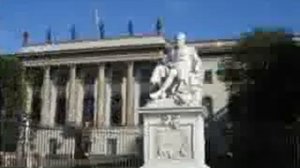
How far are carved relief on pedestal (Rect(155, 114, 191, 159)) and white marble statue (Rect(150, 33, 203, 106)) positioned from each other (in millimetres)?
393

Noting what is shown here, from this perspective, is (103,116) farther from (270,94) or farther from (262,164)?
(262,164)

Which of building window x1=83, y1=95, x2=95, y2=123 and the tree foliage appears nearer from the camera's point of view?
the tree foliage

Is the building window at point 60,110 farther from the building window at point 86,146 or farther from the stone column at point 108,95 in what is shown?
the building window at point 86,146

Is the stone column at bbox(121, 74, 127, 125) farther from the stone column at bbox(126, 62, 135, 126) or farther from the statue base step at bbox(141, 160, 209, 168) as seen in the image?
the statue base step at bbox(141, 160, 209, 168)

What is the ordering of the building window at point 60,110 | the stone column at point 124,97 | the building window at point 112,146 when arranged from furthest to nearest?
the building window at point 60,110
the stone column at point 124,97
the building window at point 112,146

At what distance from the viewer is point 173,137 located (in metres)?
12.4

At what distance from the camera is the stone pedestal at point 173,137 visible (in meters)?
12.2

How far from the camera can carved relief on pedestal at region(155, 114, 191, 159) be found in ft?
40.3

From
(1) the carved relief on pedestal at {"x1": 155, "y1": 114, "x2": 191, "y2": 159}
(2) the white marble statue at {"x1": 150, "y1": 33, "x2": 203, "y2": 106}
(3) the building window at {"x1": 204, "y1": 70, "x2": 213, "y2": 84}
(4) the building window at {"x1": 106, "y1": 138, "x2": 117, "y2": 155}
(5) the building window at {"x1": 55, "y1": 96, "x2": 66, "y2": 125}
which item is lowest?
(4) the building window at {"x1": 106, "y1": 138, "x2": 117, "y2": 155}

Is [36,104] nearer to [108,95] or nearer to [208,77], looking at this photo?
[108,95]

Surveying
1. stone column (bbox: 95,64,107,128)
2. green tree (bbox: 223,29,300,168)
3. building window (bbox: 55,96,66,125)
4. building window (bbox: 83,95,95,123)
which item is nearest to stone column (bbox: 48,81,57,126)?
building window (bbox: 55,96,66,125)

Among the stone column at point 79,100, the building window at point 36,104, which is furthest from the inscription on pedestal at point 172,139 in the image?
the building window at point 36,104

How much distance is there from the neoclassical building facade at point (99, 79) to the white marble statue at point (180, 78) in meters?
43.4

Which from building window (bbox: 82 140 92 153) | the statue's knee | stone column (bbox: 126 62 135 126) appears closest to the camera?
the statue's knee
